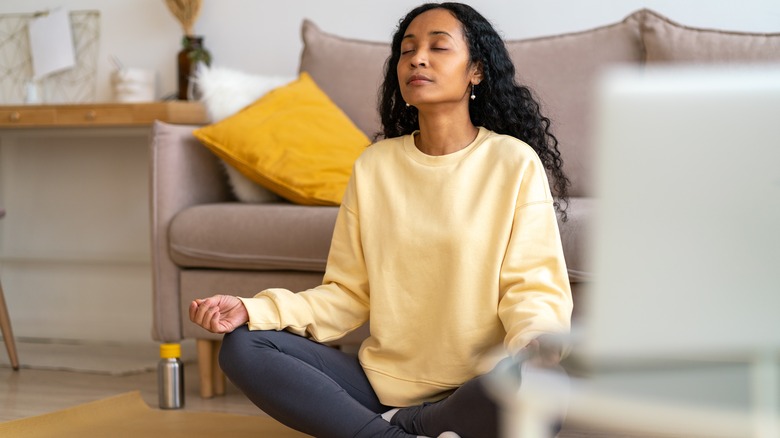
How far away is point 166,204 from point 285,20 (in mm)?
1046

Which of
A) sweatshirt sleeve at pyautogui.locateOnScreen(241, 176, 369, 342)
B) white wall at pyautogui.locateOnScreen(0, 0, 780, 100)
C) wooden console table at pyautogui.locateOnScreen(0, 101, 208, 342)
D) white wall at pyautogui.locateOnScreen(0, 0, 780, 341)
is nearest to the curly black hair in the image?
sweatshirt sleeve at pyautogui.locateOnScreen(241, 176, 369, 342)

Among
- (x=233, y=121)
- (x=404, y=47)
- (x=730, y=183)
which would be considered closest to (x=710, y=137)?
(x=730, y=183)

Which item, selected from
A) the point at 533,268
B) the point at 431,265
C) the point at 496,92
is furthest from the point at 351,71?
the point at 533,268

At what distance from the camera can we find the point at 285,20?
319cm

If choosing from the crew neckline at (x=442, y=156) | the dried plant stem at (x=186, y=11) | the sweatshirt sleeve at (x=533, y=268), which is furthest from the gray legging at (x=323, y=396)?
the dried plant stem at (x=186, y=11)

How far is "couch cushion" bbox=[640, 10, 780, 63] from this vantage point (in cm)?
235

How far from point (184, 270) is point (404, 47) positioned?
100cm

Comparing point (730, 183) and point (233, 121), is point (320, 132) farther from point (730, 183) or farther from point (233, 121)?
point (730, 183)

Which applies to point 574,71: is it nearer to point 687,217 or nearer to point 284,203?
point 284,203

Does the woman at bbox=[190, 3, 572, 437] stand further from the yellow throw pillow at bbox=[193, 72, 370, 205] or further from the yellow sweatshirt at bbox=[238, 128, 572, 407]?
the yellow throw pillow at bbox=[193, 72, 370, 205]

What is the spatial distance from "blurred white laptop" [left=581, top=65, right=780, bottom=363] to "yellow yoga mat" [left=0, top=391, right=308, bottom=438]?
4.61ft

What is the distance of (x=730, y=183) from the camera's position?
64 centimetres

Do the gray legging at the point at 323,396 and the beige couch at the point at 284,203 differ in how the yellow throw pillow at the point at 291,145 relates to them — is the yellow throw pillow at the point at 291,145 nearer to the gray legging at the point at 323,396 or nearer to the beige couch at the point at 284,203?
the beige couch at the point at 284,203

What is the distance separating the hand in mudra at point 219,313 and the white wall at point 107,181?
167 cm
